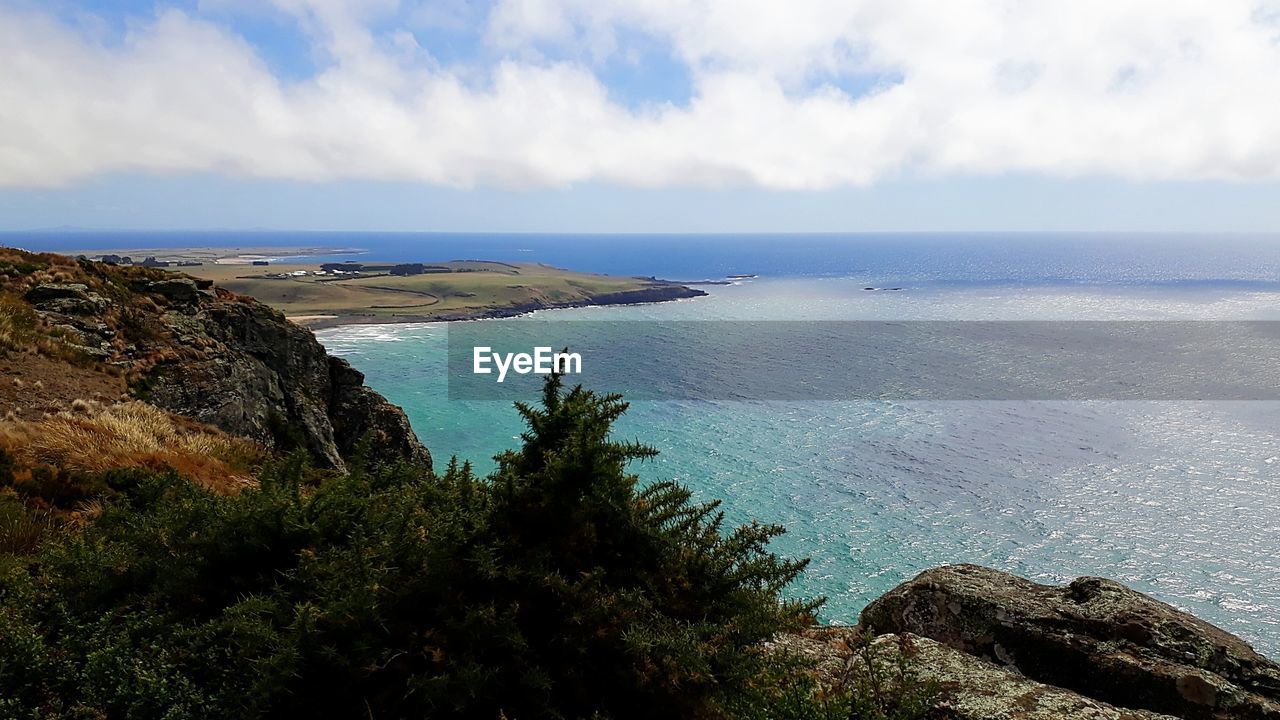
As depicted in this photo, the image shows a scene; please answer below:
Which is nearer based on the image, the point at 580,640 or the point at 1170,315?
the point at 580,640

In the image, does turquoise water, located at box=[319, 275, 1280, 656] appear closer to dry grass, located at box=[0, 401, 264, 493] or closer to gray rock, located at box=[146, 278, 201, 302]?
dry grass, located at box=[0, 401, 264, 493]

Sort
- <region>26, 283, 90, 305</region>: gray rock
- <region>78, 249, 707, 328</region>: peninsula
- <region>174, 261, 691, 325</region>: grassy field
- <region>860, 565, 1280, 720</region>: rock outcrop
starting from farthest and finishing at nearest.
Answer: <region>174, 261, 691, 325</region>: grassy field, <region>78, 249, 707, 328</region>: peninsula, <region>26, 283, 90, 305</region>: gray rock, <region>860, 565, 1280, 720</region>: rock outcrop

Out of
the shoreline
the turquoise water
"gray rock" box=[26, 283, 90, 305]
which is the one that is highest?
"gray rock" box=[26, 283, 90, 305]

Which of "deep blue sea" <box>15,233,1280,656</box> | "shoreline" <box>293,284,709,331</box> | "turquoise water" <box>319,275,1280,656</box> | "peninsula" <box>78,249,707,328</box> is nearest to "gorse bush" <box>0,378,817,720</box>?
"deep blue sea" <box>15,233,1280,656</box>

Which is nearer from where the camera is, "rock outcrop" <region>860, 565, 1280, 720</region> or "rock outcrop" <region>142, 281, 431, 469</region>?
"rock outcrop" <region>860, 565, 1280, 720</region>

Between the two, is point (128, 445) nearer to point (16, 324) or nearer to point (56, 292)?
point (16, 324)

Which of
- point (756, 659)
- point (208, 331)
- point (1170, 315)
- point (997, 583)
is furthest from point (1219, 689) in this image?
point (1170, 315)

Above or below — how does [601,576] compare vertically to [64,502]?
above

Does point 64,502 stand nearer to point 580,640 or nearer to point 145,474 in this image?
point 145,474
